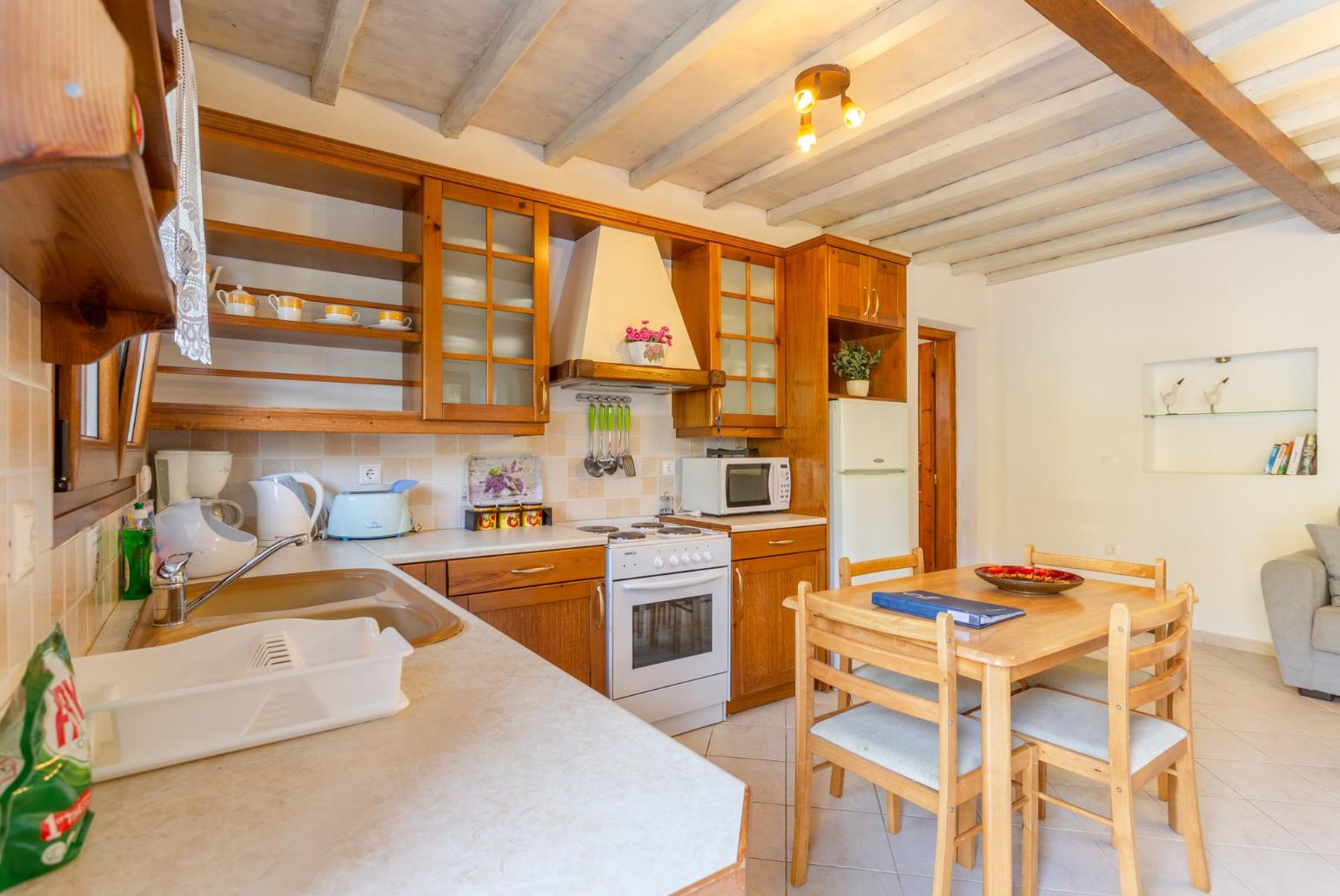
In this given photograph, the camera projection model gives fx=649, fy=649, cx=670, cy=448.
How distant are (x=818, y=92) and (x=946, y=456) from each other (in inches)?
130

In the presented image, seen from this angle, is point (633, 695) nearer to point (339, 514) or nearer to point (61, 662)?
point (339, 514)

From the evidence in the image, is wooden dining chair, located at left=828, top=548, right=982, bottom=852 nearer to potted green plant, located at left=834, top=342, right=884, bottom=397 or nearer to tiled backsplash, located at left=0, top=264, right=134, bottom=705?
potted green plant, located at left=834, top=342, right=884, bottom=397

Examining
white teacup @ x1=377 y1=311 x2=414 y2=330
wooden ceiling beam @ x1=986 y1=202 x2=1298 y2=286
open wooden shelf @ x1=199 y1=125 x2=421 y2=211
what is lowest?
white teacup @ x1=377 y1=311 x2=414 y2=330

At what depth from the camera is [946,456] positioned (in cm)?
492

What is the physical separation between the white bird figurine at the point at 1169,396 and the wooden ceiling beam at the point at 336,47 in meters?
4.75

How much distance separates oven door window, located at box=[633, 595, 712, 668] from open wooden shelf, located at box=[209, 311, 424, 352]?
4.63 ft

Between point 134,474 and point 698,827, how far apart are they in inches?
78.5

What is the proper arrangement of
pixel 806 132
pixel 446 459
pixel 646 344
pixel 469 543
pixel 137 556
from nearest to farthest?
pixel 137 556 → pixel 806 132 → pixel 469 543 → pixel 446 459 → pixel 646 344

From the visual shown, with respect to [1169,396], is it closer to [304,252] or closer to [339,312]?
[339,312]

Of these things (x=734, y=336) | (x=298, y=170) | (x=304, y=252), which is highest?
(x=298, y=170)

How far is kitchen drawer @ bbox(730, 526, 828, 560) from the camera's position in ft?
9.52

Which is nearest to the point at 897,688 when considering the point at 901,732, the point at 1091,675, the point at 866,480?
the point at 901,732

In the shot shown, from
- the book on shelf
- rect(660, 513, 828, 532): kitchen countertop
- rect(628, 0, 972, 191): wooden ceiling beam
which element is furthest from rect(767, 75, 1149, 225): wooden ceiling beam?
the book on shelf

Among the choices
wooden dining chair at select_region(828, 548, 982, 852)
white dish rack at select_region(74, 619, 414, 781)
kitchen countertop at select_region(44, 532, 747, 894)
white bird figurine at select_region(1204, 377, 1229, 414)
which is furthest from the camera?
Result: white bird figurine at select_region(1204, 377, 1229, 414)
